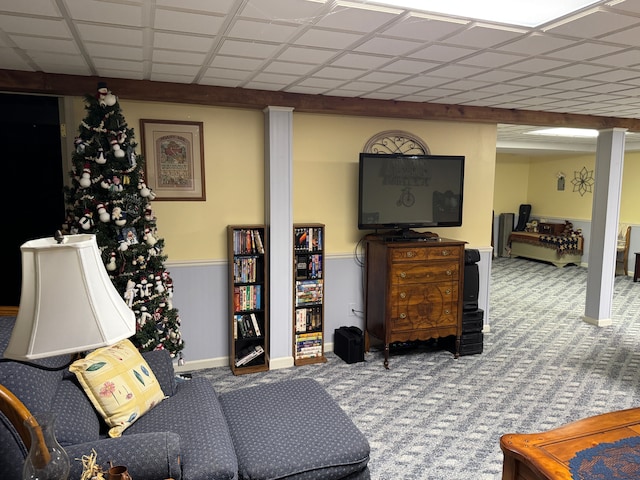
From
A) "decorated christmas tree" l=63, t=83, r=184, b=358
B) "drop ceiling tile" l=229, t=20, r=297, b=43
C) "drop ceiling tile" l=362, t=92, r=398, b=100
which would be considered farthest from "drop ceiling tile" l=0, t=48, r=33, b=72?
"drop ceiling tile" l=362, t=92, r=398, b=100

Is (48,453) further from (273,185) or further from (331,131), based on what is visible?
(331,131)

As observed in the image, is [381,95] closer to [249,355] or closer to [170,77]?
[170,77]

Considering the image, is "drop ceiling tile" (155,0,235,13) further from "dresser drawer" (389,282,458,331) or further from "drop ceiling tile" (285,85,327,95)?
"dresser drawer" (389,282,458,331)

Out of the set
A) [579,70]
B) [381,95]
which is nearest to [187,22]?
[381,95]

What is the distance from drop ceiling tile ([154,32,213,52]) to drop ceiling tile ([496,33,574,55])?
5.16 feet

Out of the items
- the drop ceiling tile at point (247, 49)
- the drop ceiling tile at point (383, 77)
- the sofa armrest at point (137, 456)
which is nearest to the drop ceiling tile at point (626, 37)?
the drop ceiling tile at point (383, 77)

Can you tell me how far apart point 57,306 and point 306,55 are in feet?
6.72

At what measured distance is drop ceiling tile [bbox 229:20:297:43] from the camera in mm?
2146

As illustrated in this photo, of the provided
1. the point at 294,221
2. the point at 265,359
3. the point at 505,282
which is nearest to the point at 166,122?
the point at 294,221

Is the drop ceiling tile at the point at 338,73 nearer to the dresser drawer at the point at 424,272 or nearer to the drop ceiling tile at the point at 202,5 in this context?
the drop ceiling tile at the point at 202,5

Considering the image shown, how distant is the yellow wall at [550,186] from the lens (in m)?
8.30

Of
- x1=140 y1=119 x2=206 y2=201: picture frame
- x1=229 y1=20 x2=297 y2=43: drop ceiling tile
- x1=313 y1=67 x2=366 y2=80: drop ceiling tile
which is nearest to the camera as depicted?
x1=229 y1=20 x2=297 y2=43: drop ceiling tile

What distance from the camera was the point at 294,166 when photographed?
404cm

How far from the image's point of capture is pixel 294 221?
161 inches
